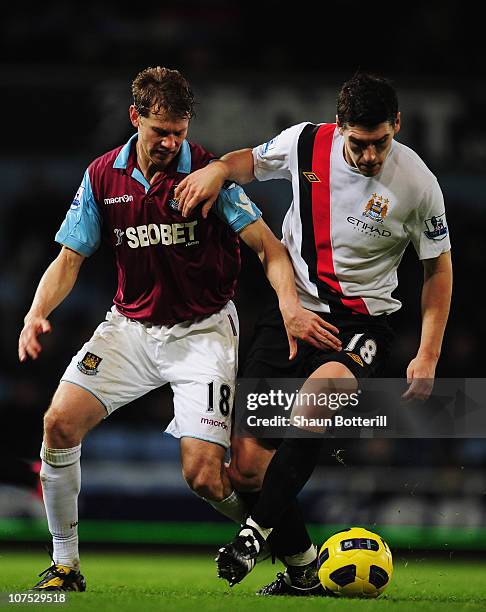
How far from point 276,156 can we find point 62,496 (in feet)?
6.14

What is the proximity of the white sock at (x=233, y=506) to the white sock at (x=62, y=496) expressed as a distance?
0.64m

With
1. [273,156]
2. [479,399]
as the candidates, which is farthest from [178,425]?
[479,399]

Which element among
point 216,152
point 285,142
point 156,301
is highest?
point 216,152

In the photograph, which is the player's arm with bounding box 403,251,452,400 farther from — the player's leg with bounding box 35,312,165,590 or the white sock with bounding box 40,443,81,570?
the white sock with bounding box 40,443,81,570

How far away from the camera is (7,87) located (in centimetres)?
1059

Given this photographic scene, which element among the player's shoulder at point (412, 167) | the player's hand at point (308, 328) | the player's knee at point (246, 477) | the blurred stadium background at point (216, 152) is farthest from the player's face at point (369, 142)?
the blurred stadium background at point (216, 152)

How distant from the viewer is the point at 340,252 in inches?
200

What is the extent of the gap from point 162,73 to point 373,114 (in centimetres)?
104

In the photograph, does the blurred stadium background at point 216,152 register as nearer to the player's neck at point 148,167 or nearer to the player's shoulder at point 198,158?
the player's shoulder at point 198,158

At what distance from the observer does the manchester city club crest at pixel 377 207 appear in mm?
4980

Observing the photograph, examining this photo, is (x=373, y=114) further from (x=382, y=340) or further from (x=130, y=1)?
(x=130, y=1)

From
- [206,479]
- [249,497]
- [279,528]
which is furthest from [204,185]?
[279,528]

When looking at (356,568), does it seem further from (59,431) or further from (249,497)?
(59,431)

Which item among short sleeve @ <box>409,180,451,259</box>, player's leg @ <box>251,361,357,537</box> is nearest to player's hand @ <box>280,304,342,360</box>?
player's leg @ <box>251,361,357,537</box>
